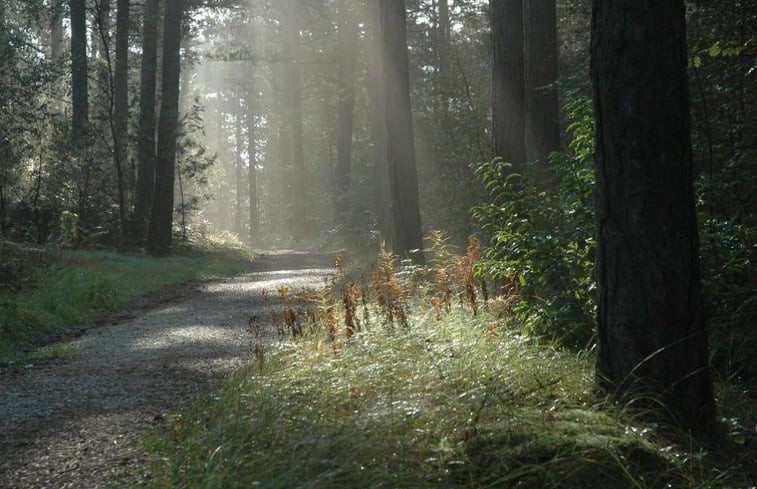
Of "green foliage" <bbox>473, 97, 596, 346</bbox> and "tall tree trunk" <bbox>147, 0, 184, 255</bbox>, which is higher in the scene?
"tall tree trunk" <bbox>147, 0, 184, 255</bbox>

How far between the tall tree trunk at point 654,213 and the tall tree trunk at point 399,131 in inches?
400

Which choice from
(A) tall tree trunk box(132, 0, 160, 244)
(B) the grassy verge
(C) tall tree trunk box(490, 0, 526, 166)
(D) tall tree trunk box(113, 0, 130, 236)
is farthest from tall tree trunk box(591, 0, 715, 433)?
(A) tall tree trunk box(132, 0, 160, 244)

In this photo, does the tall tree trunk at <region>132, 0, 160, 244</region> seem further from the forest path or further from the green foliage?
the green foliage

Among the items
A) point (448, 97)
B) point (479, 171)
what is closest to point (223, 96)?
point (448, 97)

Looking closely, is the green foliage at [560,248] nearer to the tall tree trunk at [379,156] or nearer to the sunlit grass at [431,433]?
the sunlit grass at [431,433]

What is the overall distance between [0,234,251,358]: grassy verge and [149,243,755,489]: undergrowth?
503 centimetres

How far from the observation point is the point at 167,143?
24.0 metres

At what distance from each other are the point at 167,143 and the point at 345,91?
53.5 feet

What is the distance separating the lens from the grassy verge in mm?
10505

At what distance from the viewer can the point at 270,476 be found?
3.79 meters

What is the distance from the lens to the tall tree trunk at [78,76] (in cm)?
2466

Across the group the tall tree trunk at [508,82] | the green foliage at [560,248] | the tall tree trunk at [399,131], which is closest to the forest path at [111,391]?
the green foliage at [560,248]

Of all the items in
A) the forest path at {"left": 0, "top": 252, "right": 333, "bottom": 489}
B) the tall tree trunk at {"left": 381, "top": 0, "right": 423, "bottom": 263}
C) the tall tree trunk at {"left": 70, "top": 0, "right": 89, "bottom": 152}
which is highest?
the tall tree trunk at {"left": 70, "top": 0, "right": 89, "bottom": 152}

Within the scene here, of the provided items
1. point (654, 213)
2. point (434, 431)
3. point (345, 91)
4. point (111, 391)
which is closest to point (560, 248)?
point (654, 213)
